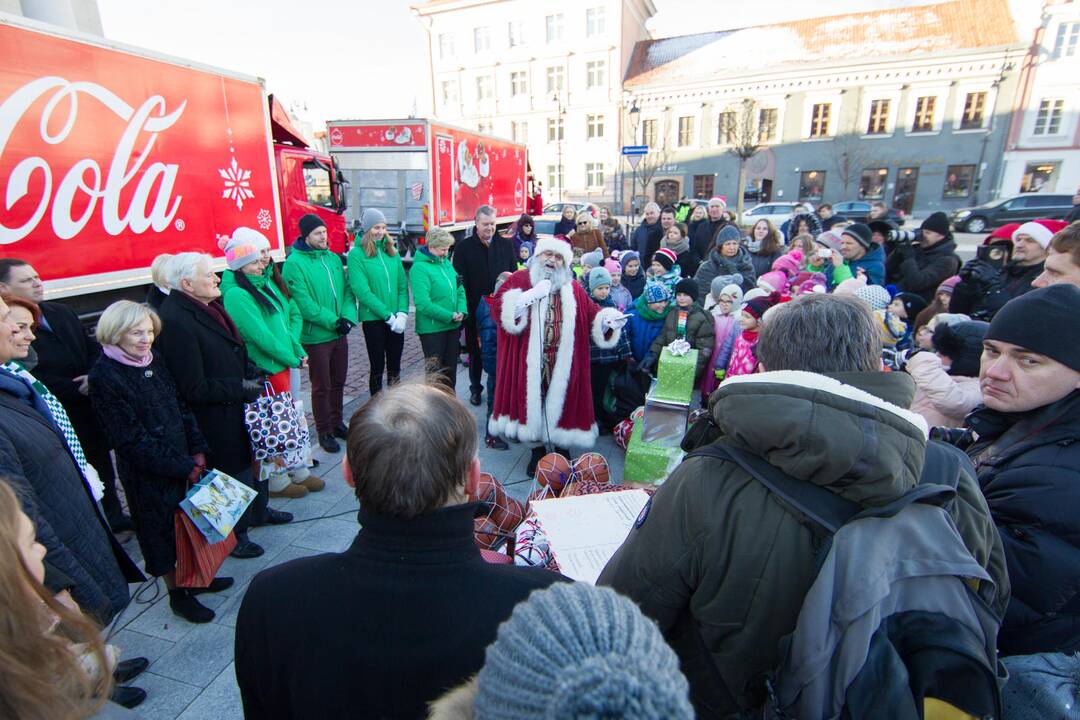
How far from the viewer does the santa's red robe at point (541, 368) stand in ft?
13.6

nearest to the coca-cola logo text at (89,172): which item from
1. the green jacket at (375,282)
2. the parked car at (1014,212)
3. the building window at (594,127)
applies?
the green jacket at (375,282)

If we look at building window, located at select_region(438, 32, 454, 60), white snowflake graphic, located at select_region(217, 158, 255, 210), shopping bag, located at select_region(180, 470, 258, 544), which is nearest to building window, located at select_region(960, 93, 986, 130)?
building window, located at select_region(438, 32, 454, 60)

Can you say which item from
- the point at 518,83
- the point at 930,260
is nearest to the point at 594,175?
the point at 518,83

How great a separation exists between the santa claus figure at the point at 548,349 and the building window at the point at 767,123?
32030 millimetres

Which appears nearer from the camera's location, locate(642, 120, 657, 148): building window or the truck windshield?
the truck windshield

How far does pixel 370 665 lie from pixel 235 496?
2267mm

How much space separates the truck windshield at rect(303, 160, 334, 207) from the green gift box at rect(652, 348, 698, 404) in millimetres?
9396

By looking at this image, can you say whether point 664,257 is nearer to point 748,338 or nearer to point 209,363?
point 748,338

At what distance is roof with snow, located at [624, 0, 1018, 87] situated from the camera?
2811 cm

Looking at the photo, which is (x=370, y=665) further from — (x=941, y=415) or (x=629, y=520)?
(x=941, y=415)

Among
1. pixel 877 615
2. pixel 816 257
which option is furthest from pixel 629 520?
pixel 816 257

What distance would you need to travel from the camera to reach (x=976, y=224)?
21.7 m

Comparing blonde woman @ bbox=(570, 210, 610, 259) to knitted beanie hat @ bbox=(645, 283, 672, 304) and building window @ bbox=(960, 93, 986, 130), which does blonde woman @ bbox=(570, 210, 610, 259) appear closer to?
knitted beanie hat @ bbox=(645, 283, 672, 304)

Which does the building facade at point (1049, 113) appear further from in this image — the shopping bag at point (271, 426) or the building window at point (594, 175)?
the shopping bag at point (271, 426)
